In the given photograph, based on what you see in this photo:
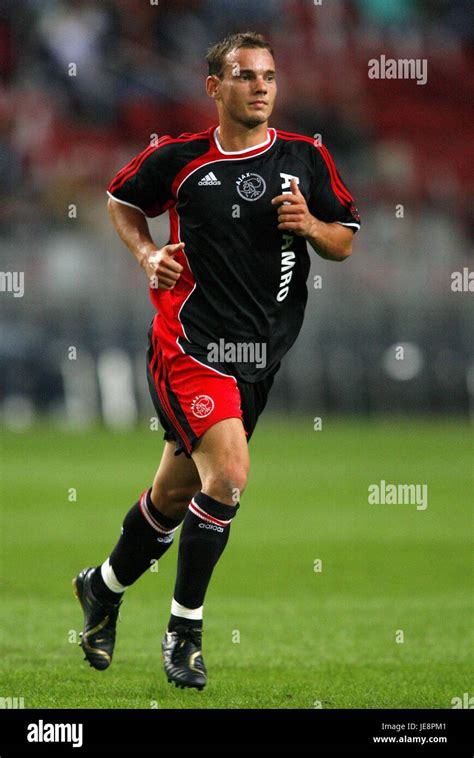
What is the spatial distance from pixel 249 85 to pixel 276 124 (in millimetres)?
19966

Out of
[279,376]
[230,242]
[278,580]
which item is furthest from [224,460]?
[279,376]

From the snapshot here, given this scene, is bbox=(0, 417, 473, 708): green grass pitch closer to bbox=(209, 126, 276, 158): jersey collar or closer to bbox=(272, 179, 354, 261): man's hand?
bbox=(272, 179, 354, 261): man's hand

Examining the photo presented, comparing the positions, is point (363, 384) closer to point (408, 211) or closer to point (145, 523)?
point (408, 211)

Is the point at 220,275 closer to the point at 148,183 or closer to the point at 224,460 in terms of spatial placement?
the point at 148,183

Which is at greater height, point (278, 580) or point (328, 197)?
point (328, 197)

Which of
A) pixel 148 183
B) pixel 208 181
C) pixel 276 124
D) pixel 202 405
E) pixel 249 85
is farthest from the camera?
pixel 276 124

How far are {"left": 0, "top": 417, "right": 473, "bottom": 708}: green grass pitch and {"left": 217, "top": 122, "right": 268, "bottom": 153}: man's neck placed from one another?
7.72 ft

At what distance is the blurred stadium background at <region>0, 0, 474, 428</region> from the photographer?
2205 centimetres

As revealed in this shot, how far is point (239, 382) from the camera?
5762 millimetres

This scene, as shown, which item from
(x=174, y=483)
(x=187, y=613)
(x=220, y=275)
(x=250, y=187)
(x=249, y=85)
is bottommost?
(x=187, y=613)

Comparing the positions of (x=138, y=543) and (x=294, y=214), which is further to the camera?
(x=138, y=543)

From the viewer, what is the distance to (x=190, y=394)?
222 inches

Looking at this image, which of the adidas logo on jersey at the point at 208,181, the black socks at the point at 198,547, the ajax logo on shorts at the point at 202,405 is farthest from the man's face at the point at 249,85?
the black socks at the point at 198,547
